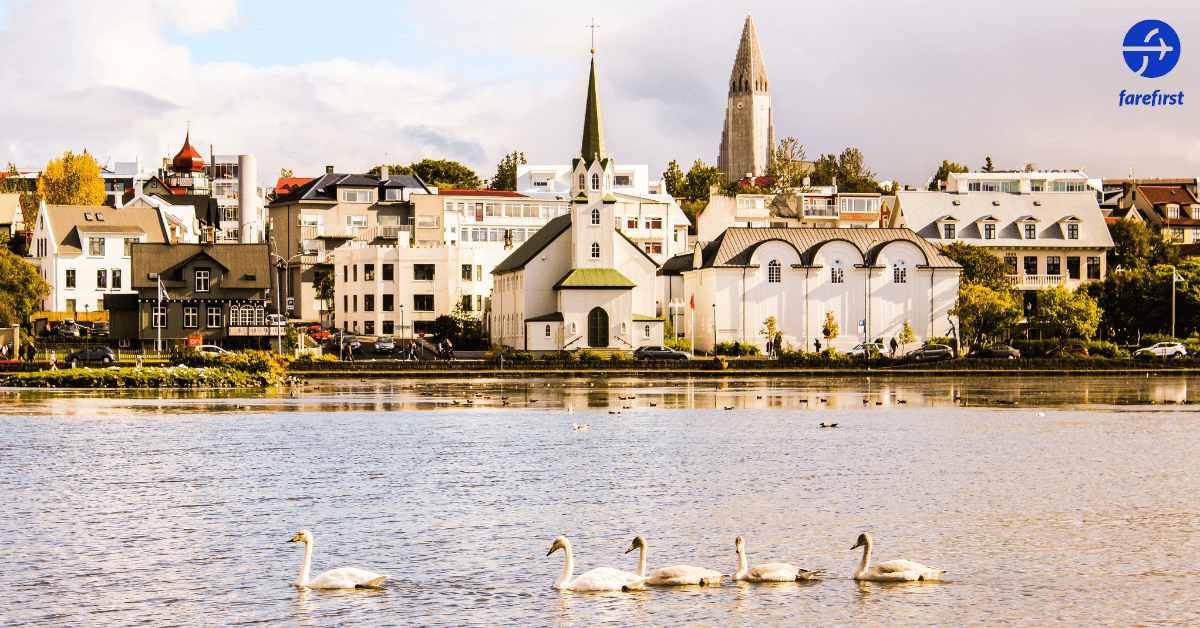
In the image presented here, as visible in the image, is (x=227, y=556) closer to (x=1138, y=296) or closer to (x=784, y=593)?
(x=784, y=593)

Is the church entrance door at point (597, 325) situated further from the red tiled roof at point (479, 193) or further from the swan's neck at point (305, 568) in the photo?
the swan's neck at point (305, 568)

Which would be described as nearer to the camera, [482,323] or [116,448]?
[116,448]

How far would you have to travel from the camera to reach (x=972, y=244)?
110m

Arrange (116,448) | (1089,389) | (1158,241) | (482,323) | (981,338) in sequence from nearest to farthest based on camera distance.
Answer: (116,448) → (1089,389) → (981,338) → (482,323) → (1158,241)

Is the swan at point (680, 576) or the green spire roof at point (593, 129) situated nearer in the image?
the swan at point (680, 576)

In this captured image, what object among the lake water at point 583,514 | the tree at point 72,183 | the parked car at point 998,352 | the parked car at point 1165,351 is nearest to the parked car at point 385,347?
the parked car at point 998,352

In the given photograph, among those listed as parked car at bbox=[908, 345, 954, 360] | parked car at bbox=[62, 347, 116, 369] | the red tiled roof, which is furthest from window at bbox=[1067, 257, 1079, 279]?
parked car at bbox=[62, 347, 116, 369]

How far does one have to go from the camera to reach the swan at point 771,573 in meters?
17.5

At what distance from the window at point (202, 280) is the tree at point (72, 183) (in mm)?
50410

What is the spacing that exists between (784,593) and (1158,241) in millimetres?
120478

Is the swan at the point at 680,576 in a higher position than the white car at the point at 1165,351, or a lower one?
lower

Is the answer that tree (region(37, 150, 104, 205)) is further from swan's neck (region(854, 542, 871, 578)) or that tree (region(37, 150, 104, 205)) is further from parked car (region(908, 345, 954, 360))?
swan's neck (region(854, 542, 871, 578))

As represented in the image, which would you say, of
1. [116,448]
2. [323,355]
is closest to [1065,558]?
[116,448]

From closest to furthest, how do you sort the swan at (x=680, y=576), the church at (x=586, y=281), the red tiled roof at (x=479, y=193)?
the swan at (x=680, y=576)
the church at (x=586, y=281)
the red tiled roof at (x=479, y=193)
